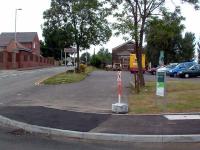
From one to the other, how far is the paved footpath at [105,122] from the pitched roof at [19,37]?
94407mm

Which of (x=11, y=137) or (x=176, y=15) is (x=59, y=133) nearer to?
(x=11, y=137)

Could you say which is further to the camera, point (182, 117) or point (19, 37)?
point (19, 37)

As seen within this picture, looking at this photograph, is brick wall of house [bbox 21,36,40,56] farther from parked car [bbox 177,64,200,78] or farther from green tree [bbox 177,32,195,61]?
parked car [bbox 177,64,200,78]

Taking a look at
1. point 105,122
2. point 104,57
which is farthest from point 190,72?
point 104,57

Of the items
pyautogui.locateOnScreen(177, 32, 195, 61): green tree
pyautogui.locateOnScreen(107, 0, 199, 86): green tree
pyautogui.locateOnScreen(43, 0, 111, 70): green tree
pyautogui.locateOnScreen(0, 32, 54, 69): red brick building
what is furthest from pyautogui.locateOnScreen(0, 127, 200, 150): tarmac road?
pyautogui.locateOnScreen(177, 32, 195, 61): green tree

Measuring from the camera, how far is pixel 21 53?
81.9 meters

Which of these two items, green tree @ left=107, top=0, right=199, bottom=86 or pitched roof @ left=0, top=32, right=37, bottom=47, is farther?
pitched roof @ left=0, top=32, right=37, bottom=47

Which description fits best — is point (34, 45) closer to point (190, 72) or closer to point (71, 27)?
point (71, 27)

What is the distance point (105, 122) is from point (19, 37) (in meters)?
108

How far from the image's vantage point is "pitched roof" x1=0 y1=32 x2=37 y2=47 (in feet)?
365

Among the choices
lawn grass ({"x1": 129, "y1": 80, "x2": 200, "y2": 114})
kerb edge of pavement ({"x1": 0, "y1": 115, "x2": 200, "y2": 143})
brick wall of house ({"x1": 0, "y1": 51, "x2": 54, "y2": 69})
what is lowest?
kerb edge of pavement ({"x1": 0, "y1": 115, "x2": 200, "y2": 143})

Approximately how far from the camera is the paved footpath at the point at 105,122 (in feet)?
43.7

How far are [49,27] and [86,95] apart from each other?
30.1m

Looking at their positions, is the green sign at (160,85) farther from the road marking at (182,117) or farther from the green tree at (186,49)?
the green tree at (186,49)
